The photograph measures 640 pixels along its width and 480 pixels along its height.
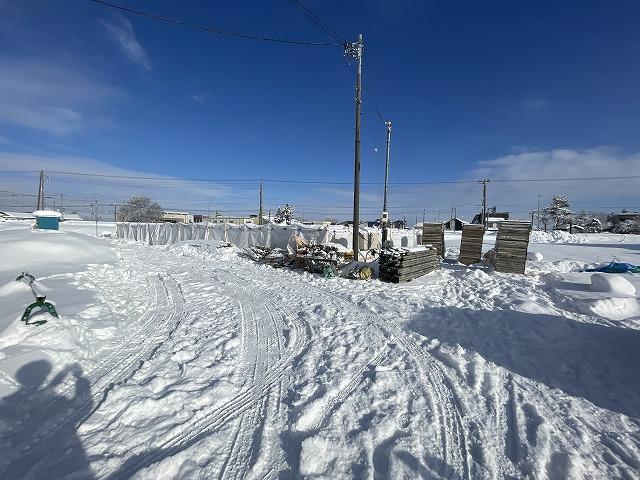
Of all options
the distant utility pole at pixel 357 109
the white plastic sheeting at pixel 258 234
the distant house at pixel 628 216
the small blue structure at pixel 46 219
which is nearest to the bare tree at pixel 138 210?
the white plastic sheeting at pixel 258 234

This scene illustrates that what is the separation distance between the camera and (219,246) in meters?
22.6

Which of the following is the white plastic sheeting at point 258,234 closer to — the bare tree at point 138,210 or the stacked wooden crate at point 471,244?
the stacked wooden crate at point 471,244

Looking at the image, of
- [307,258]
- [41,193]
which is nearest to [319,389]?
[307,258]

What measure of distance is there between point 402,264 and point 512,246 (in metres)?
5.00

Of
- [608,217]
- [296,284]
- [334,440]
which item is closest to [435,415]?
[334,440]

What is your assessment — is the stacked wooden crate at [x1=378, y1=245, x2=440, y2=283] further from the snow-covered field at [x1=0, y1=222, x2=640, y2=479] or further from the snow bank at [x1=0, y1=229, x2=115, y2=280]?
the snow bank at [x1=0, y1=229, x2=115, y2=280]

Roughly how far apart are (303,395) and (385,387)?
3.47 ft

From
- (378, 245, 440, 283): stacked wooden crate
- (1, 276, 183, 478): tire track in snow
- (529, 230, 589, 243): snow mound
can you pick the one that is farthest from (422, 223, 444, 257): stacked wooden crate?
(529, 230, 589, 243): snow mound

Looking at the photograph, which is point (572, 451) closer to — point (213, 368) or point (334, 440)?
point (334, 440)

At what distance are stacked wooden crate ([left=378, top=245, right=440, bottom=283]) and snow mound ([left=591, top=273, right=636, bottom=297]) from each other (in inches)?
199

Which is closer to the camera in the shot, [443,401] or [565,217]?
[443,401]

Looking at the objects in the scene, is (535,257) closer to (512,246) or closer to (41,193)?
(512,246)

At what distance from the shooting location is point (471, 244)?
1468 cm

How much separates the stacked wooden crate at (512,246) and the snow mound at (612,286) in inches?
143
